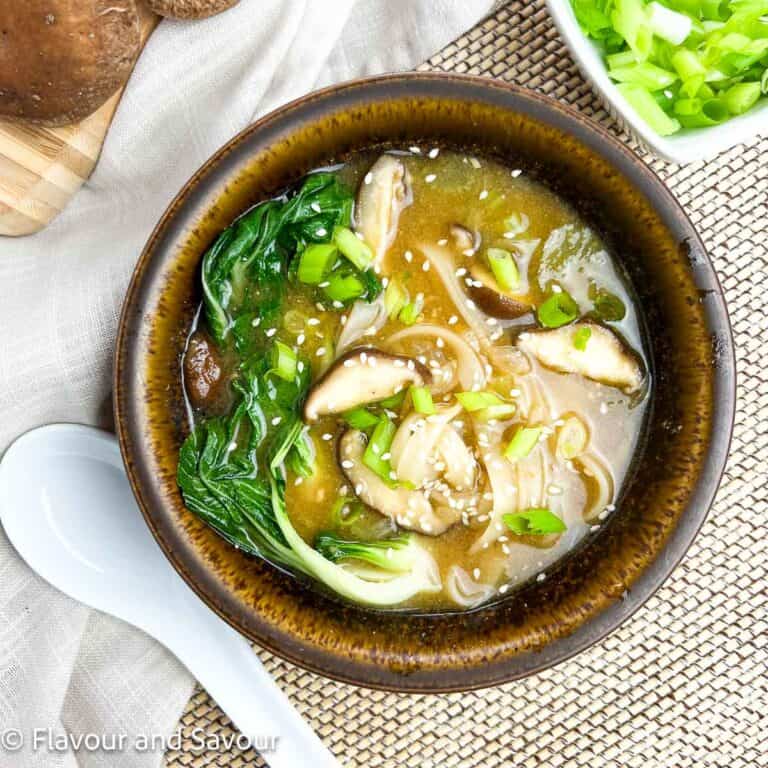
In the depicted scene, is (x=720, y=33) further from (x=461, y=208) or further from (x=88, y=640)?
(x=88, y=640)

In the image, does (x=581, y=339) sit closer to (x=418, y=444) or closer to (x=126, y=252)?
(x=418, y=444)

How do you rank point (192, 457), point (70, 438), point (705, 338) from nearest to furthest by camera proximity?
1. point (705, 338)
2. point (192, 457)
3. point (70, 438)

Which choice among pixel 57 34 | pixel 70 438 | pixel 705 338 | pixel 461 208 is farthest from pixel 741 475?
pixel 57 34

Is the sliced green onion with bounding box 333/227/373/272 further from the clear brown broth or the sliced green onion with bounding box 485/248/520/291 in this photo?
the sliced green onion with bounding box 485/248/520/291

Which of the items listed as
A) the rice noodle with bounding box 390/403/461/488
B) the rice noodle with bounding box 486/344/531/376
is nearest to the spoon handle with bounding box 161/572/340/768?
the rice noodle with bounding box 390/403/461/488

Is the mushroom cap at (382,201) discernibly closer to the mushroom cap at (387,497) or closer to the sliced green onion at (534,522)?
the mushroom cap at (387,497)

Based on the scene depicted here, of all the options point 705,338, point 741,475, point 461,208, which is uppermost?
point 461,208
